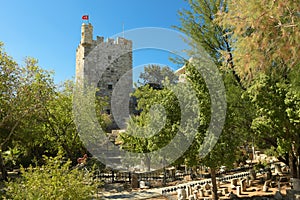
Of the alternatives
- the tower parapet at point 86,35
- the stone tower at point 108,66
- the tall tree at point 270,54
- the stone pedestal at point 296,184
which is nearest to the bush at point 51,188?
the tall tree at point 270,54

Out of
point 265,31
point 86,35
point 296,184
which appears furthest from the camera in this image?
point 86,35

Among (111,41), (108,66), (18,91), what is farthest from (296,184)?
(111,41)

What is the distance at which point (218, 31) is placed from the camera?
1146 cm

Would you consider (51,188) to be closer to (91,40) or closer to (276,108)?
(276,108)

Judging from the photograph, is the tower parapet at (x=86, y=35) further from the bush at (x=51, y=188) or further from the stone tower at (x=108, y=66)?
the bush at (x=51, y=188)

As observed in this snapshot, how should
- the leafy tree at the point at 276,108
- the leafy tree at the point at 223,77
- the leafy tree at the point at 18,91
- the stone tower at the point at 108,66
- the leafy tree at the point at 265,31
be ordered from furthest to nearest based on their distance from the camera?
the stone tower at the point at 108,66 → the leafy tree at the point at 18,91 → the leafy tree at the point at 223,77 → the leafy tree at the point at 276,108 → the leafy tree at the point at 265,31

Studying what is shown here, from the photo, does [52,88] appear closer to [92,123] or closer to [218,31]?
[92,123]

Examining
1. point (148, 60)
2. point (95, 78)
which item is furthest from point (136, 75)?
point (148, 60)

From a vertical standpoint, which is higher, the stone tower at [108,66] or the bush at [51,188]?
the stone tower at [108,66]

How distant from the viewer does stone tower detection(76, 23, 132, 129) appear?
97.6 feet

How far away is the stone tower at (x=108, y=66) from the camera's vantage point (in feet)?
97.6

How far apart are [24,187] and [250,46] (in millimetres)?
5850

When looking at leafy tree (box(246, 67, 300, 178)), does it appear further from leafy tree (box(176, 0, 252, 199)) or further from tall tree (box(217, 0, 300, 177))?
leafy tree (box(176, 0, 252, 199))

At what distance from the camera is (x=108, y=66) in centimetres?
3072
